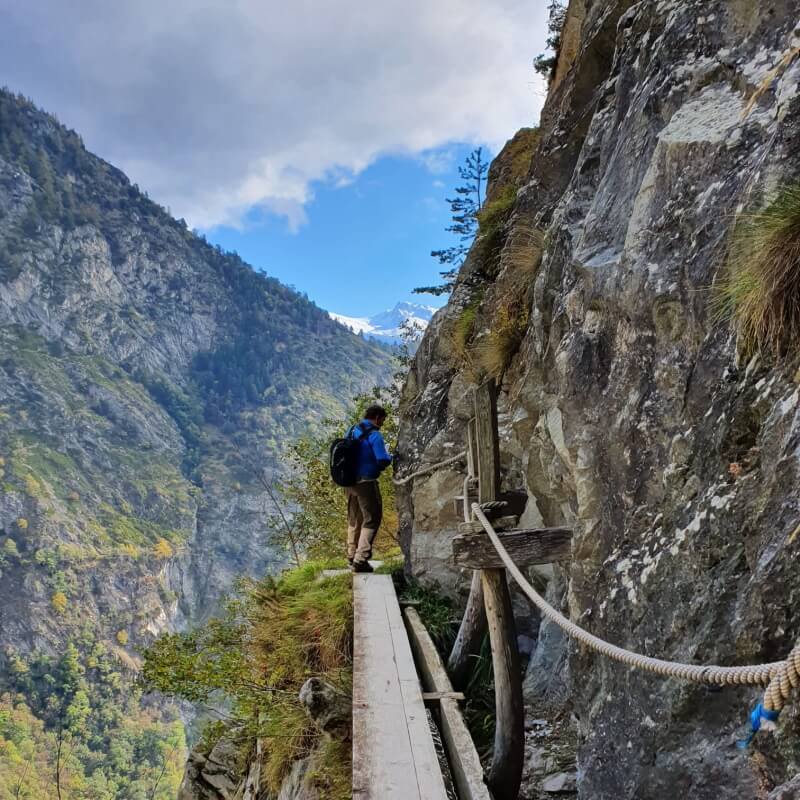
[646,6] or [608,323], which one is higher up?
[646,6]

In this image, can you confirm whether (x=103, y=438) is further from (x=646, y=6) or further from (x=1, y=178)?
(x=646, y=6)

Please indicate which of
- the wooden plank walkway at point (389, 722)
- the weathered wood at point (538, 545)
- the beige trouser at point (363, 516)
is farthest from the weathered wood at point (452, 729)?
the beige trouser at point (363, 516)

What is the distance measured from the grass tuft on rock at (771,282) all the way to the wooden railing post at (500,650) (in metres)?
2.42

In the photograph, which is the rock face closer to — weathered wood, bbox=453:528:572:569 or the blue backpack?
weathered wood, bbox=453:528:572:569

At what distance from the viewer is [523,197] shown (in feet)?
26.2

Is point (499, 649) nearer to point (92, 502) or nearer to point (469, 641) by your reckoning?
point (469, 641)

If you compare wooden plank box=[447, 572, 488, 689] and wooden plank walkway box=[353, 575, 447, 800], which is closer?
wooden plank walkway box=[353, 575, 447, 800]

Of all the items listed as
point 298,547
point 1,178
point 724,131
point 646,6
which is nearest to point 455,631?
point 724,131

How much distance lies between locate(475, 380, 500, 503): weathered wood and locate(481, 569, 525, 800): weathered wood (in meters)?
0.65

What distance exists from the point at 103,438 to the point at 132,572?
44.1 meters

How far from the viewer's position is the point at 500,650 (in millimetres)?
4375

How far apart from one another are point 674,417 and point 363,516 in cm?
573

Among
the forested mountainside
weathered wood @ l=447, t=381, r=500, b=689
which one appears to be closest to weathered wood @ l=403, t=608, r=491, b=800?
weathered wood @ l=447, t=381, r=500, b=689

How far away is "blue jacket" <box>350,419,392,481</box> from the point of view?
24.9 ft
